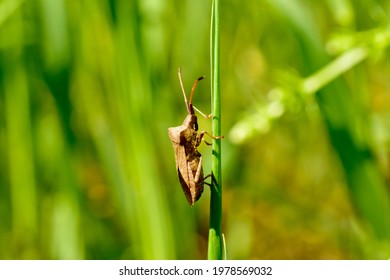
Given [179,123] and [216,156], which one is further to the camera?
[179,123]

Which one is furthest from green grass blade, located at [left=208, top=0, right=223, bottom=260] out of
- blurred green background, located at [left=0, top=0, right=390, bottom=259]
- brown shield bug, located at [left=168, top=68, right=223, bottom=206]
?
blurred green background, located at [left=0, top=0, right=390, bottom=259]

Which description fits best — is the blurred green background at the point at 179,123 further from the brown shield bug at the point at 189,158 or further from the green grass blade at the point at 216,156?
the green grass blade at the point at 216,156

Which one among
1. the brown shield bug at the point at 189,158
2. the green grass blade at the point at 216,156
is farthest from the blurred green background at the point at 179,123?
the green grass blade at the point at 216,156

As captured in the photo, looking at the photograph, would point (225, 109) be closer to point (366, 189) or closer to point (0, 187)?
point (0, 187)

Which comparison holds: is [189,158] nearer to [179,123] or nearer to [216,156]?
[216,156]

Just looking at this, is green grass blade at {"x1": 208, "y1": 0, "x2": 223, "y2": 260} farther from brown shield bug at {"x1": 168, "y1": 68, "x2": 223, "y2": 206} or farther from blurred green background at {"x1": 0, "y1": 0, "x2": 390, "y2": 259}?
blurred green background at {"x1": 0, "y1": 0, "x2": 390, "y2": 259}

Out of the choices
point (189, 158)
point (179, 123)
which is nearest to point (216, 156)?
point (189, 158)

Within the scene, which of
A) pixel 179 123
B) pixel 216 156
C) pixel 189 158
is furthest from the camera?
pixel 179 123

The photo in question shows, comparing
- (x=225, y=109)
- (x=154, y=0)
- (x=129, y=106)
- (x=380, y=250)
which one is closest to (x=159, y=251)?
(x=129, y=106)
